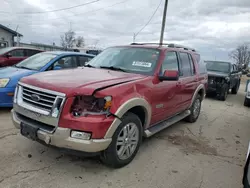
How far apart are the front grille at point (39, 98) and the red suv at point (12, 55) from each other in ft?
21.3

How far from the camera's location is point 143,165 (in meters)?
3.24

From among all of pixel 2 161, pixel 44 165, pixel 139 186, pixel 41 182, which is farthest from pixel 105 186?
pixel 2 161

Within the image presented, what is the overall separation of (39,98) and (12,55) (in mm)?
7232

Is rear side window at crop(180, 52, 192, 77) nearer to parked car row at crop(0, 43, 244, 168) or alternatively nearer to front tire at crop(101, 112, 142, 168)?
parked car row at crop(0, 43, 244, 168)

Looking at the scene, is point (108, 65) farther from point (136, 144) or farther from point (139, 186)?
point (139, 186)

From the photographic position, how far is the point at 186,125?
5.47 metres

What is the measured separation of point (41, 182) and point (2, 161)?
0.83 meters

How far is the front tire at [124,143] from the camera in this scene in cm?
284

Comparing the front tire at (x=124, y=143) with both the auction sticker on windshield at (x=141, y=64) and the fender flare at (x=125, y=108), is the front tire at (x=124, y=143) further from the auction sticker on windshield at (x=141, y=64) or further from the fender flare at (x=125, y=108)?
the auction sticker on windshield at (x=141, y=64)

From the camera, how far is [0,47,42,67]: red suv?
331 inches

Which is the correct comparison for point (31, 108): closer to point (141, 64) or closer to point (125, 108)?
point (125, 108)

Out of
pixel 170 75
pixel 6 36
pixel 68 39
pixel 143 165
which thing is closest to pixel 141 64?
pixel 170 75

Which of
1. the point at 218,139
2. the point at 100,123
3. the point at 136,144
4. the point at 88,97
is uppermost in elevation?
the point at 88,97

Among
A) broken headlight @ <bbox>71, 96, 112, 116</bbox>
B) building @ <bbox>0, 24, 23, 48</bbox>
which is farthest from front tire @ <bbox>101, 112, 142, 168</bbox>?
building @ <bbox>0, 24, 23, 48</bbox>
